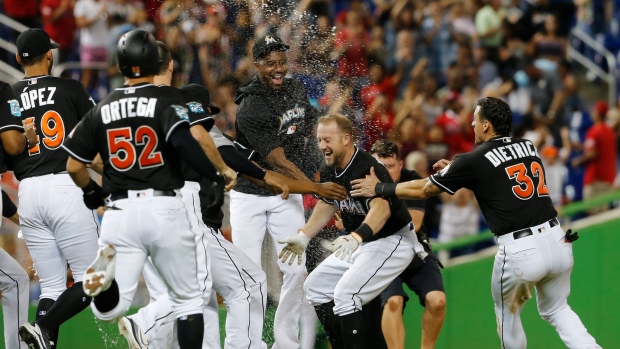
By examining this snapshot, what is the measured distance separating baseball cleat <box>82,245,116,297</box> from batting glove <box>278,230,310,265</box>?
5.51ft

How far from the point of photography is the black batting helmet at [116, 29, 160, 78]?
5520 mm

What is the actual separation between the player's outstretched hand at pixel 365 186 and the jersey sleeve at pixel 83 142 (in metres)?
1.93

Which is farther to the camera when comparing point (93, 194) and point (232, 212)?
point (232, 212)

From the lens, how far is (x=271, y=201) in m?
7.23

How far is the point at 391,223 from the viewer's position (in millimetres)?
6859

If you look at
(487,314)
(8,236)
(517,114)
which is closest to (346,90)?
(487,314)

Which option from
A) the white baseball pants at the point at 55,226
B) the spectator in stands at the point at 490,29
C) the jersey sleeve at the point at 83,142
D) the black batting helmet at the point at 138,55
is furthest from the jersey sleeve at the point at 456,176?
the spectator in stands at the point at 490,29

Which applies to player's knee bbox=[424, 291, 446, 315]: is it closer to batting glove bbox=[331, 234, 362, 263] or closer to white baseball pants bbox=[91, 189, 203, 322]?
batting glove bbox=[331, 234, 362, 263]

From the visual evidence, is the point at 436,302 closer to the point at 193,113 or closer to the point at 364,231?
the point at 364,231

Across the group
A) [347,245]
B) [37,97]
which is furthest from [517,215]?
[37,97]

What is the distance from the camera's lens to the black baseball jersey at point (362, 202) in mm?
6781

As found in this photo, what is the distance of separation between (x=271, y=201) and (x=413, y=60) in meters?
6.78

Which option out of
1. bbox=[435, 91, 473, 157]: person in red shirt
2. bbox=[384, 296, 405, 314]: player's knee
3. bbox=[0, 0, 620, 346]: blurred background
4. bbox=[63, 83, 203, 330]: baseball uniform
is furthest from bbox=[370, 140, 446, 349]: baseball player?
bbox=[435, 91, 473, 157]: person in red shirt

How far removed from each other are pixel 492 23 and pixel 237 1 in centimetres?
550
